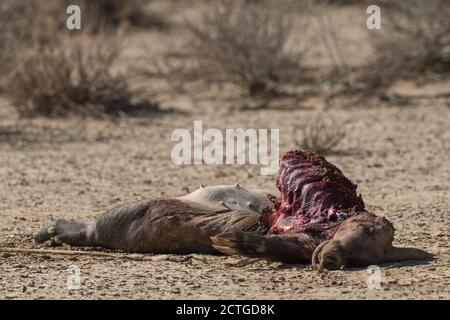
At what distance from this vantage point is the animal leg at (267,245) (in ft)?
19.0

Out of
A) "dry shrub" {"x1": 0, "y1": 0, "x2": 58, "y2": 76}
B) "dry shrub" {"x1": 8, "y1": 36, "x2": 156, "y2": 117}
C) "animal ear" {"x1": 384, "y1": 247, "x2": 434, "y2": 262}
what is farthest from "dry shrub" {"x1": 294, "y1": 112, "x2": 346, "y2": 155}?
"animal ear" {"x1": 384, "y1": 247, "x2": 434, "y2": 262}

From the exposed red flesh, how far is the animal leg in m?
0.12

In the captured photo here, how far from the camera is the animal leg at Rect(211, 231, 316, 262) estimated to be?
19.0ft

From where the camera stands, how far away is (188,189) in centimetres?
885

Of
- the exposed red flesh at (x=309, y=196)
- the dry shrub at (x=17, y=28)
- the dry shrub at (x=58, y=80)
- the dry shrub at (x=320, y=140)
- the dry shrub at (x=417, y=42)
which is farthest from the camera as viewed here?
the dry shrub at (x=417, y=42)

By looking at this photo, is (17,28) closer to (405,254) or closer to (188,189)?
(188,189)

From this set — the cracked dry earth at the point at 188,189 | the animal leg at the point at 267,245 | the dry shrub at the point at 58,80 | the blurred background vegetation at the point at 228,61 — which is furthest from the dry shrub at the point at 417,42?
the animal leg at the point at 267,245

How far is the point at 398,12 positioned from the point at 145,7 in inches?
173

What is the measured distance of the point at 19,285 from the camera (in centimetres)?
590

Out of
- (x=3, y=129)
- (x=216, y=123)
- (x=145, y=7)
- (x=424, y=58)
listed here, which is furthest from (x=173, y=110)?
(x=145, y=7)

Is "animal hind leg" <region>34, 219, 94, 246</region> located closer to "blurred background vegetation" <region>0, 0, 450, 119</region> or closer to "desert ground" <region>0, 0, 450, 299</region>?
"desert ground" <region>0, 0, 450, 299</region>

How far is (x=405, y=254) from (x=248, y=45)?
7.62 metres

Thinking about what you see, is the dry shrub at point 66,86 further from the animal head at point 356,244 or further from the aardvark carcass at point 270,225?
the animal head at point 356,244

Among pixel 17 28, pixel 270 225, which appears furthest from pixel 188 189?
pixel 17 28
